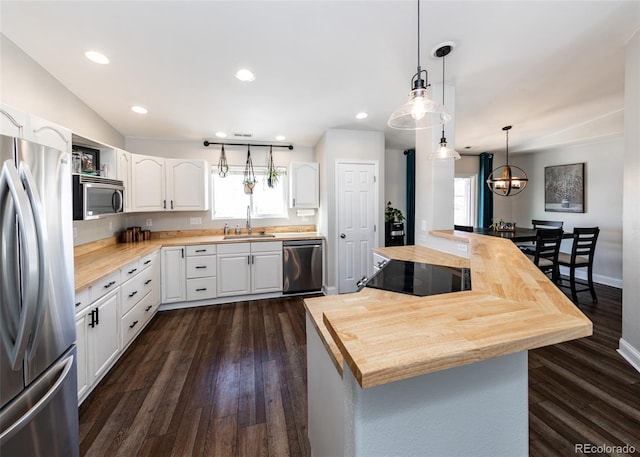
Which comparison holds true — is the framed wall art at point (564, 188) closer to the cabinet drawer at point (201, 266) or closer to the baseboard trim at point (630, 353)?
the baseboard trim at point (630, 353)

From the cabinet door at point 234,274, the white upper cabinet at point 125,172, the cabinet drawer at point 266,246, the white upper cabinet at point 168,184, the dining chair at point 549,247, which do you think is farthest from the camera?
the cabinet drawer at point 266,246

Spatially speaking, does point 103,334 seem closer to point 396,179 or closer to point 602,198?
point 396,179

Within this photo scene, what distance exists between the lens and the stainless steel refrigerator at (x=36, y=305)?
1.01 m

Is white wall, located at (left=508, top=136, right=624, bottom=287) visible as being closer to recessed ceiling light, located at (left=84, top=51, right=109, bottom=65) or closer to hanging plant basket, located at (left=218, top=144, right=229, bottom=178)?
hanging plant basket, located at (left=218, top=144, right=229, bottom=178)

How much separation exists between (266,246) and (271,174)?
1243mm

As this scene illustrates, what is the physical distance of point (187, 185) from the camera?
3.86 m

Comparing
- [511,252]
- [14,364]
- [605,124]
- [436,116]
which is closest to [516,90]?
[436,116]

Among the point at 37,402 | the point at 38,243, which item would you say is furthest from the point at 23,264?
the point at 37,402

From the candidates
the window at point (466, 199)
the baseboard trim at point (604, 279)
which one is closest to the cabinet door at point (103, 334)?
the window at point (466, 199)

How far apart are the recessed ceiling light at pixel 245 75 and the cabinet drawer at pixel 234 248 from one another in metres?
2.16

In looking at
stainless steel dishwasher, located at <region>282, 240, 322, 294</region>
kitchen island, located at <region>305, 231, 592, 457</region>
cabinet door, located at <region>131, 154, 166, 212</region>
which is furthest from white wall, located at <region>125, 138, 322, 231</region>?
kitchen island, located at <region>305, 231, 592, 457</region>

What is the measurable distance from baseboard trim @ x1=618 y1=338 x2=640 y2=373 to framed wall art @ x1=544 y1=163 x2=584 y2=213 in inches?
131

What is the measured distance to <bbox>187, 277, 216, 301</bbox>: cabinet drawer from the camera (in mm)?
3615

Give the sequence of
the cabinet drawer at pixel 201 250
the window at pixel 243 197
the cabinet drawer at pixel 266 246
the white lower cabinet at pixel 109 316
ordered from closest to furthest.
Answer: the white lower cabinet at pixel 109 316, the cabinet drawer at pixel 201 250, the cabinet drawer at pixel 266 246, the window at pixel 243 197
